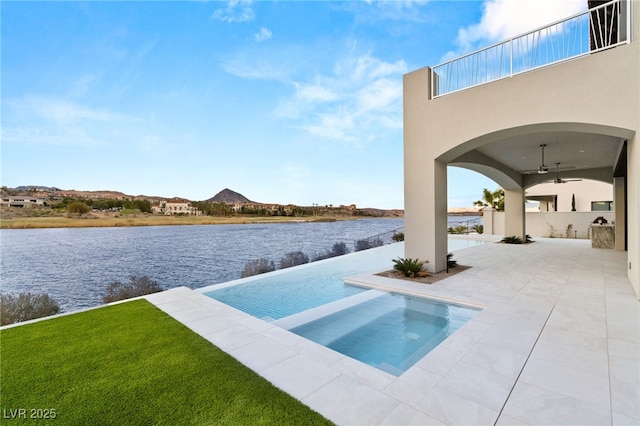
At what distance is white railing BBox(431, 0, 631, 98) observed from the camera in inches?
227

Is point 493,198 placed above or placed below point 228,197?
below

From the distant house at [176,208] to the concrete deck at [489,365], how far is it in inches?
→ 511

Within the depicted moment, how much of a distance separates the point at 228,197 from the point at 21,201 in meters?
15.7

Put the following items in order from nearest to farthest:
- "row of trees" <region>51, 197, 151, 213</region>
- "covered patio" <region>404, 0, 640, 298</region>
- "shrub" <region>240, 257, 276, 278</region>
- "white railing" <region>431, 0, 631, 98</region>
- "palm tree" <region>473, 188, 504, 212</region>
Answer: "covered patio" <region>404, 0, 640, 298</region> < "white railing" <region>431, 0, 631, 98</region> < "shrub" <region>240, 257, 276, 278</region> < "row of trees" <region>51, 197, 151, 213</region> < "palm tree" <region>473, 188, 504, 212</region>

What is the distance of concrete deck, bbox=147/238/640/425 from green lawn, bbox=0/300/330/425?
284mm

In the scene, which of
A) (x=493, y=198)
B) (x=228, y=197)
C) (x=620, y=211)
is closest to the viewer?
(x=620, y=211)

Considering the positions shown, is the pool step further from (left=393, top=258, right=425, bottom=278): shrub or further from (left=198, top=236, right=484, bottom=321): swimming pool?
(left=393, top=258, right=425, bottom=278): shrub

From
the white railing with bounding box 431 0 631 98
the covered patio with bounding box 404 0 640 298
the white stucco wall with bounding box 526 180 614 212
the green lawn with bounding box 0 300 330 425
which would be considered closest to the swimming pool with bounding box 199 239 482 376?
the green lawn with bounding box 0 300 330 425

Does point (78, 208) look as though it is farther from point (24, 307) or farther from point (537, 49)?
point (537, 49)

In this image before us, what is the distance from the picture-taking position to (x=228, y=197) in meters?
25.2

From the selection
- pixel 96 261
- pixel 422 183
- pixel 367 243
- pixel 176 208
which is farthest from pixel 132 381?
pixel 176 208

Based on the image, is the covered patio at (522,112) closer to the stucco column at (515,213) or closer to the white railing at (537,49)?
the white railing at (537,49)

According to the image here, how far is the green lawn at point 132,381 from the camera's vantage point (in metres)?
2.39

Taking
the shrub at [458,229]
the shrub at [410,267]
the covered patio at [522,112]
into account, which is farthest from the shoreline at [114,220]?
the covered patio at [522,112]
